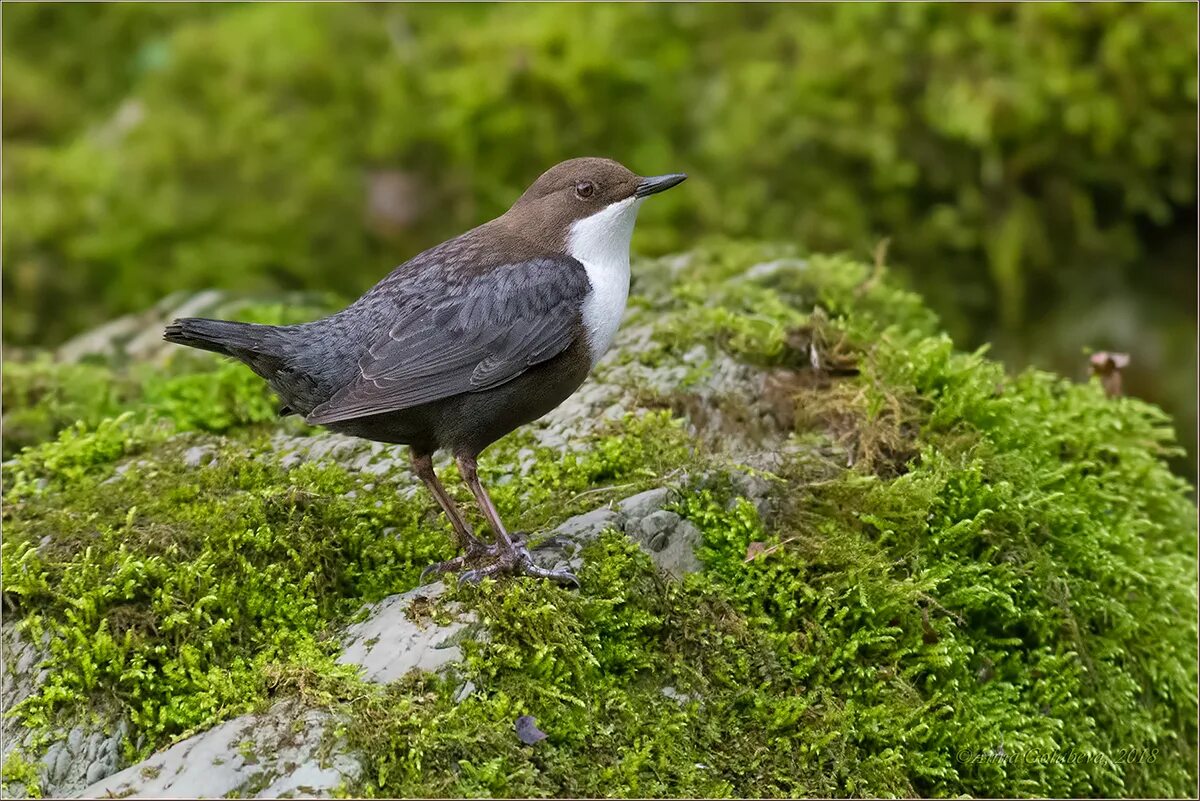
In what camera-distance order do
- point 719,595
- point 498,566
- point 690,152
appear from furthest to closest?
point 690,152
point 719,595
point 498,566

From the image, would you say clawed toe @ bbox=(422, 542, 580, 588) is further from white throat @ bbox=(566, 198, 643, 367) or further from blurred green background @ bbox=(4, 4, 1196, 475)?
blurred green background @ bbox=(4, 4, 1196, 475)

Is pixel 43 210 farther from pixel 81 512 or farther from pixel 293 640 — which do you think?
pixel 293 640

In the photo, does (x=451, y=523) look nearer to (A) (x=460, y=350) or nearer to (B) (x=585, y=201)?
(A) (x=460, y=350)

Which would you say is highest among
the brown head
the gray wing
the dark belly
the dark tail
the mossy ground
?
the brown head

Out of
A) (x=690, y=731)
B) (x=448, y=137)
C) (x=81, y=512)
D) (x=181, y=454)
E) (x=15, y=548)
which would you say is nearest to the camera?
(x=690, y=731)

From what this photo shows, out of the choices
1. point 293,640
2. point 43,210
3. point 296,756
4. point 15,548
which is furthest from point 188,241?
point 296,756

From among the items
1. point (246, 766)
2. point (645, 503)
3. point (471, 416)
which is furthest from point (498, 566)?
point (246, 766)

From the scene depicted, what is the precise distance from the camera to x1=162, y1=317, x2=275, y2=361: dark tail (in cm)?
378

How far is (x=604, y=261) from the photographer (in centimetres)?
430

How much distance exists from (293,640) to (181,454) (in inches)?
55.7

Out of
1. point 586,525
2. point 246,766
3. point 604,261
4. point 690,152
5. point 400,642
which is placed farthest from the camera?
point 690,152

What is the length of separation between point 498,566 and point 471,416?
1.70ft

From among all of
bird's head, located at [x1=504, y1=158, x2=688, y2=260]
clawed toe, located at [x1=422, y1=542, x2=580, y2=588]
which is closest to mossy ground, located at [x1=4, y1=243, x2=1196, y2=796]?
clawed toe, located at [x1=422, y1=542, x2=580, y2=588]

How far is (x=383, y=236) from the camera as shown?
859 cm
